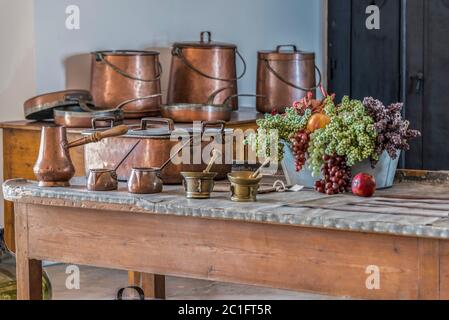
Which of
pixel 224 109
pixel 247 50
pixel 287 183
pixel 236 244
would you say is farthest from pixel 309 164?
pixel 247 50

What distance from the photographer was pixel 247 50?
24.4 feet

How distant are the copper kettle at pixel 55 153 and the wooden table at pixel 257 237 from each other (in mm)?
72

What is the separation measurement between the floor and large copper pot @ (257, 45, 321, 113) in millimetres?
1296

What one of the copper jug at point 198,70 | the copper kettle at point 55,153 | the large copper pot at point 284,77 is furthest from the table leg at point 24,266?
the large copper pot at point 284,77

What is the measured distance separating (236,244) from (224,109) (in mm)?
2658

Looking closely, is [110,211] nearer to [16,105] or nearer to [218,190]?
[218,190]

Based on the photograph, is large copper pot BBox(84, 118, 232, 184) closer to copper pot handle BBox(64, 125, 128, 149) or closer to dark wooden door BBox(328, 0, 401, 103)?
copper pot handle BBox(64, 125, 128, 149)

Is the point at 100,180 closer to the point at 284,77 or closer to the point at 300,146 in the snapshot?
the point at 300,146

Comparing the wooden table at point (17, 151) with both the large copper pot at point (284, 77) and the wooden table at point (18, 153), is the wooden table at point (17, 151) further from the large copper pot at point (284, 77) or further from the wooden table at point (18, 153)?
the large copper pot at point (284, 77)

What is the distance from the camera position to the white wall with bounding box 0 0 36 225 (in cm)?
579

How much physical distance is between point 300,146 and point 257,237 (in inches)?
18.9

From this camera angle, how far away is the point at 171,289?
5.78 metres

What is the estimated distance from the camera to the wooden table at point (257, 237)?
2902mm

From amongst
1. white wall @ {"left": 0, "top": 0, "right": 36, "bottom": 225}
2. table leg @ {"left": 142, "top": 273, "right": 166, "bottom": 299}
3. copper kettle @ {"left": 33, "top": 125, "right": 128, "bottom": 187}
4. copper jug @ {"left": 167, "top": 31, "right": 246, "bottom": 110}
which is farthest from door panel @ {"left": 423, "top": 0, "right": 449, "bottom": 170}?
copper kettle @ {"left": 33, "top": 125, "right": 128, "bottom": 187}
